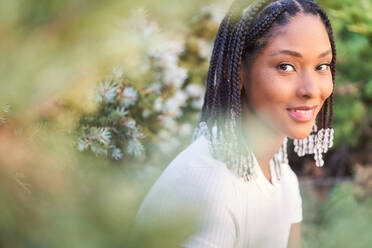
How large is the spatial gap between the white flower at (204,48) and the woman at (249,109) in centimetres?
99

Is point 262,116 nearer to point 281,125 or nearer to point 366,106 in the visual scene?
point 281,125

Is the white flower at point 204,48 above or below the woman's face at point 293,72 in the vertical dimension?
above

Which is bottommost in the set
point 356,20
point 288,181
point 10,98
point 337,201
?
point 337,201

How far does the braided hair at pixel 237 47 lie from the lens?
1.07 metres

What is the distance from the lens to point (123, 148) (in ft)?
4.34

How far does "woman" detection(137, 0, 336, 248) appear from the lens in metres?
1.04

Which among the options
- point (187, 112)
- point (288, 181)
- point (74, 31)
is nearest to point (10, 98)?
point (74, 31)

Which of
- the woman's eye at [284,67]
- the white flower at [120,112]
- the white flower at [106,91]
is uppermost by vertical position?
the woman's eye at [284,67]

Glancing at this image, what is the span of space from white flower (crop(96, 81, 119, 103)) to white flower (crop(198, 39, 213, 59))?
3.42 ft

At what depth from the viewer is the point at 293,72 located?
106 cm

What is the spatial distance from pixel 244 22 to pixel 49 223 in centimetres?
94

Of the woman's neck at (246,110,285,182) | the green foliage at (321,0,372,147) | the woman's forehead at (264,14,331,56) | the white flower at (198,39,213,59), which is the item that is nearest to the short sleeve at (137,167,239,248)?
the woman's neck at (246,110,285,182)

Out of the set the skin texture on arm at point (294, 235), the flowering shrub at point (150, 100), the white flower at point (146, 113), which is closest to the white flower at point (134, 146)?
the flowering shrub at point (150, 100)

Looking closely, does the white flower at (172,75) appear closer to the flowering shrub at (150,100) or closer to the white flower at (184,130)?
the flowering shrub at (150,100)
